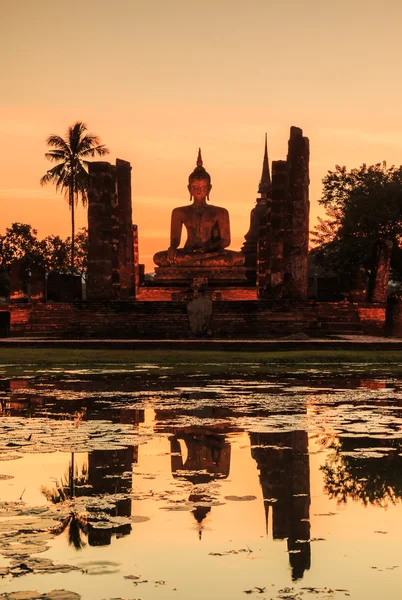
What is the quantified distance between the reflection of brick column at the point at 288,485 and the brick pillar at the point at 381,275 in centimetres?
2816

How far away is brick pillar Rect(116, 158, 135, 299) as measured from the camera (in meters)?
43.5

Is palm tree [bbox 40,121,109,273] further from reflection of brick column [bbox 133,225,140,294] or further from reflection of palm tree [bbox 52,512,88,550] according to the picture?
reflection of palm tree [bbox 52,512,88,550]

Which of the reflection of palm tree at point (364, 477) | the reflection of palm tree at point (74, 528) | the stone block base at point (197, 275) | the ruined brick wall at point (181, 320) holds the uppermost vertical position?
the stone block base at point (197, 275)

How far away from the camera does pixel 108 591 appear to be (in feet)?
15.4

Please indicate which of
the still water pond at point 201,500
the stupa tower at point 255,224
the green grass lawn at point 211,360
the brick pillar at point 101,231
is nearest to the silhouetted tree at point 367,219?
the stupa tower at point 255,224

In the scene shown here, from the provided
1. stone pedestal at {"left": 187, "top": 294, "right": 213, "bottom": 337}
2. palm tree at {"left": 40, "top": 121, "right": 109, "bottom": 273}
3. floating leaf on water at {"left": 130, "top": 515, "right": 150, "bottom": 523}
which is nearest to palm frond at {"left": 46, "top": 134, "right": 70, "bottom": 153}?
palm tree at {"left": 40, "top": 121, "right": 109, "bottom": 273}

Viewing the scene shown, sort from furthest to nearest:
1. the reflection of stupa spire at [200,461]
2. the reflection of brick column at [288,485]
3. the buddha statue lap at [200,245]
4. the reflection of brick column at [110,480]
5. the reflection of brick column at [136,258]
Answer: the buddha statue lap at [200,245] < the reflection of brick column at [136,258] < the reflection of stupa spire at [200,461] < the reflection of brick column at [110,480] < the reflection of brick column at [288,485]

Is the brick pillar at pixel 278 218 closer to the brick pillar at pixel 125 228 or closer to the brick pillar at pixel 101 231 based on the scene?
the brick pillar at pixel 125 228

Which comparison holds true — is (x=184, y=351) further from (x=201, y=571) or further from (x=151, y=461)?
(x=201, y=571)

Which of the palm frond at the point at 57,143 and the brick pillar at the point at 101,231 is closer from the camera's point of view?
the brick pillar at the point at 101,231

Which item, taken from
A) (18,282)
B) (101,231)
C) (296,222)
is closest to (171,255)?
(101,231)

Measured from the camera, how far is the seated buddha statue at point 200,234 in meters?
45.7

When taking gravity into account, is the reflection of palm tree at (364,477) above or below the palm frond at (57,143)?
below

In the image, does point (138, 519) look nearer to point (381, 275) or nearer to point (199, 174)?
point (381, 275)
